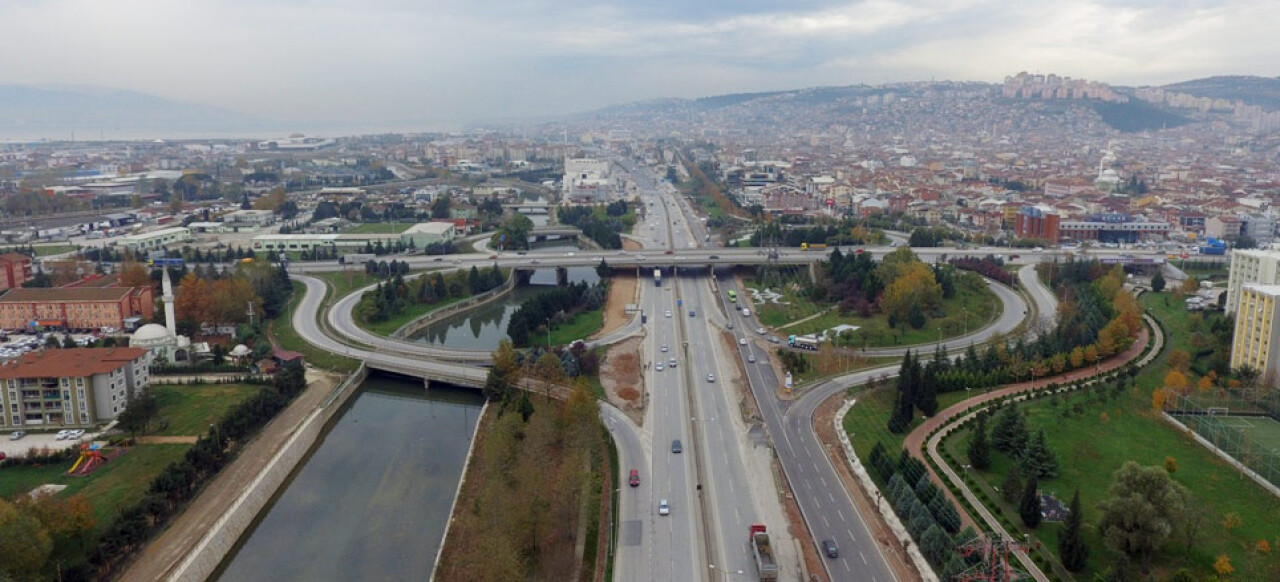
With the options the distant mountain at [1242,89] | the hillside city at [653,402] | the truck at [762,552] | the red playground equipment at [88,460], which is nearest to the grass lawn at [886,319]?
the hillside city at [653,402]

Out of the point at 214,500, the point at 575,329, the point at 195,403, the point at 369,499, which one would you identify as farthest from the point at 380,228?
the point at 214,500

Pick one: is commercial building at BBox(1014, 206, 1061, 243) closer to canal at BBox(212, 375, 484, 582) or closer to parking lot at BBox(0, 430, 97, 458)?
canal at BBox(212, 375, 484, 582)

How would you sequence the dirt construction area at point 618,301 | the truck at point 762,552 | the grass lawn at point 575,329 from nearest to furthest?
the truck at point 762,552
the grass lawn at point 575,329
the dirt construction area at point 618,301

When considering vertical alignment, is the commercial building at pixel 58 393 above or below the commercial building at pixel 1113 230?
below

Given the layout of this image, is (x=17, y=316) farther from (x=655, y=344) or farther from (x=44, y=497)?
(x=655, y=344)

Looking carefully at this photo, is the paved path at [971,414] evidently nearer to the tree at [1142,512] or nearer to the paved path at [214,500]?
the tree at [1142,512]

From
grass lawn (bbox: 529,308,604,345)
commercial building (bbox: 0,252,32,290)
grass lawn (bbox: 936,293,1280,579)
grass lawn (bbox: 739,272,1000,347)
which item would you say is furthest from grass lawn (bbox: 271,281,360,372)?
grass lawn (bbox: 936,293,1280,579)
